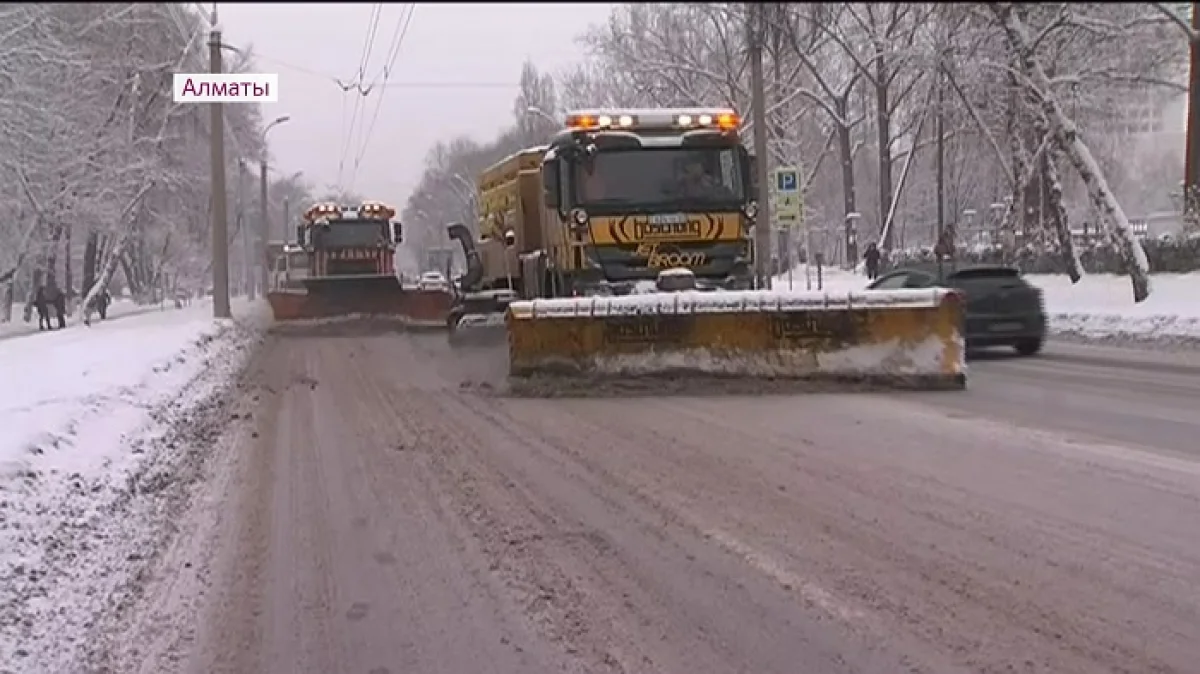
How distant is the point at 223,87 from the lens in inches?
952

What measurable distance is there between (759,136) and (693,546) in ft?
67.2

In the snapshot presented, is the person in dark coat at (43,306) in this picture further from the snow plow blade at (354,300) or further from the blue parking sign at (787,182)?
the blue parking sign at (787,182)

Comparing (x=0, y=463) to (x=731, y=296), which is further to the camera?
(x=731, y=296)

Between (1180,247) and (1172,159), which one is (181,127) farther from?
(1172,159)

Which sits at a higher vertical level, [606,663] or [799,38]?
[799,38]

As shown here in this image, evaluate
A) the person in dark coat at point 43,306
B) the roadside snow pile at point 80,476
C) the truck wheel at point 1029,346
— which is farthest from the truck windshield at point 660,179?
the person in dark coat at point 43,306

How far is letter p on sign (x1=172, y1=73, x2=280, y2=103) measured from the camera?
57.4ft

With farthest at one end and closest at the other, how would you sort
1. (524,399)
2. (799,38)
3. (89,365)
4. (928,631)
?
(89,365) → (524,399) → (928,631) → (799,38)

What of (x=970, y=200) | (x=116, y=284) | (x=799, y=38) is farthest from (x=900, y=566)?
(x=116, y=284)

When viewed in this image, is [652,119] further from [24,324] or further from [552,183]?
[24,324]

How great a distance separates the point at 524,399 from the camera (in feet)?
49.7

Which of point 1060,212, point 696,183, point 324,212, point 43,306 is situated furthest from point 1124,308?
point 43,306

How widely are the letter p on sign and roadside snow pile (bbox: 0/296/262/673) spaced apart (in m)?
3.71

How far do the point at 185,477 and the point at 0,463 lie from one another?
1.46 m
